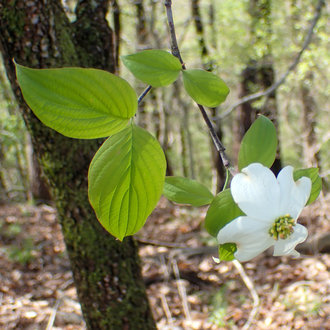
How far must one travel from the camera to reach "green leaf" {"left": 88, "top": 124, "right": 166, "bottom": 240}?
0.31 m

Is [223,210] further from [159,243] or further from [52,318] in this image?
[159,243]

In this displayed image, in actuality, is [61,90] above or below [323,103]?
above

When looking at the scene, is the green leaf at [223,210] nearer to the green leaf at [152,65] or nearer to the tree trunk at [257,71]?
the green leaf at [152,65]

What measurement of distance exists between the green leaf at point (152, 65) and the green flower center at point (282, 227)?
0.16 meters

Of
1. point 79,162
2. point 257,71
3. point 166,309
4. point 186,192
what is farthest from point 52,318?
point 257,71

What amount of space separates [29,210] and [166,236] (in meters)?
1.75

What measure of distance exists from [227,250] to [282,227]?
6cm

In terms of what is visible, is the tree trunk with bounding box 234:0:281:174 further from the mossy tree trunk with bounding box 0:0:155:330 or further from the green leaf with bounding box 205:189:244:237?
the green leaf with bounding box 205:189:244:237

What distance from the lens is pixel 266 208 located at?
307 mm

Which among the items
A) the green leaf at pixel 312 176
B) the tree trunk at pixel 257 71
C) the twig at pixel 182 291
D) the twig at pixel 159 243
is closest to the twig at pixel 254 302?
the twig at pixel 182 291

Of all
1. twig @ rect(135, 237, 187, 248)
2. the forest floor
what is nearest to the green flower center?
the forest floor

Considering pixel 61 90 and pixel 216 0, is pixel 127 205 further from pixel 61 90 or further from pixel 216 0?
pixel 216 0

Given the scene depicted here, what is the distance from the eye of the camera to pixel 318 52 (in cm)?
453

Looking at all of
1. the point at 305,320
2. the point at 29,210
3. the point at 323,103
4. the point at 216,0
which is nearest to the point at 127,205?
the point at 305,320
